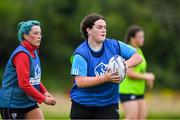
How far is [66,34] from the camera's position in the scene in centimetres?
2656

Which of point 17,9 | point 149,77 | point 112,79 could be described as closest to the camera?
point 112,79

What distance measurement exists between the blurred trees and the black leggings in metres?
17.0

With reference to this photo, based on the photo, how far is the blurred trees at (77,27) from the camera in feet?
83.2

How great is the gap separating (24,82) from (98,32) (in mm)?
1009

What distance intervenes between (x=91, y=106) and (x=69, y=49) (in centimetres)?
1845

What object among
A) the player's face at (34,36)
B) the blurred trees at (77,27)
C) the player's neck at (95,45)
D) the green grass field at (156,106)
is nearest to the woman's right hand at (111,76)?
the player's neck at (95,45)

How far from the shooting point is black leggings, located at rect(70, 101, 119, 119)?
7.95 meters

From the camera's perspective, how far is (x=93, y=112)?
8.00 meters

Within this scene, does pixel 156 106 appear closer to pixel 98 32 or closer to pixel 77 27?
pixel 77 27

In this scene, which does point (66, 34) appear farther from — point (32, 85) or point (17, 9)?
point (32, 85)

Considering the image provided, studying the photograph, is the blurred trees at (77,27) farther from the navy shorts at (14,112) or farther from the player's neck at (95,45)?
the player's neck at (95,45)

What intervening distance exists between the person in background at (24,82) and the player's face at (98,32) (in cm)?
68

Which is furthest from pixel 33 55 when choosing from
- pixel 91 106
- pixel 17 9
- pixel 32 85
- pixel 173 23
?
pixel 173 23

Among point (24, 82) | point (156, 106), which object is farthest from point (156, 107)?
point (24, 82)
